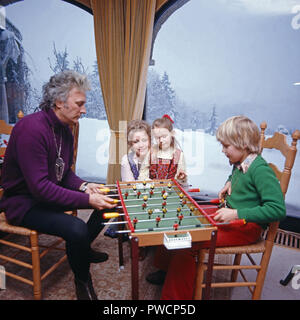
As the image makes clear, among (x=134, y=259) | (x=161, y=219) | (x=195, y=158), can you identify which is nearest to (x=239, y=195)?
(x=161, y=219)

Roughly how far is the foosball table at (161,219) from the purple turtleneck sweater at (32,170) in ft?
1.04

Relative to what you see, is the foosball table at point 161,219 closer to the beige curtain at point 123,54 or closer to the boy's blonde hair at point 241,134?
the boy's blonde hair at point 241,134

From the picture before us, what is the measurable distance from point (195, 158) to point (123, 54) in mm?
1372

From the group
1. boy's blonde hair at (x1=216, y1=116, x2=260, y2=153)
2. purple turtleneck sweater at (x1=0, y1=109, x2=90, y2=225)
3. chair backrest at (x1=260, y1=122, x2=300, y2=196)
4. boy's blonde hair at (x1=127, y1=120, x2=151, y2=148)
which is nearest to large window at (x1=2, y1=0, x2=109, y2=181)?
boy's blonde hair at (x1=127, y1=120, x2=151, y2=148)

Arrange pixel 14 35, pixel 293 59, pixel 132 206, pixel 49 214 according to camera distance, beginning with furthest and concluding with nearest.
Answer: pixel 14 35 → pixel 293 59 → pixel 49 214 → pixel 132 206

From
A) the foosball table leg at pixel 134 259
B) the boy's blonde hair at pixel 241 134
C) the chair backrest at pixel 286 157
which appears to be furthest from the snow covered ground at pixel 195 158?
the foosball table leg at pixel 134 259

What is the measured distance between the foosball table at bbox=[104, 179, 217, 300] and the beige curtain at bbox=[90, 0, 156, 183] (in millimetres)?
1260

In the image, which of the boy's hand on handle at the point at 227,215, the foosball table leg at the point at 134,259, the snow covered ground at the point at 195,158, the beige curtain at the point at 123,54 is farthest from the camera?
the snow covered ground at the point at 195,158

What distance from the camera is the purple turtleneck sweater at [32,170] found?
145 cm

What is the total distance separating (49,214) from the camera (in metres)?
1.53

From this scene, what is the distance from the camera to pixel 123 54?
2703 mm
